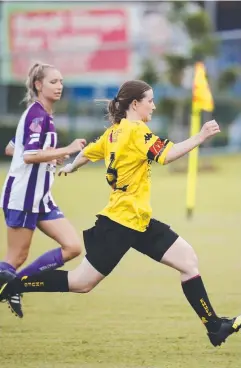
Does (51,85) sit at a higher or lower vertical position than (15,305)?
higher

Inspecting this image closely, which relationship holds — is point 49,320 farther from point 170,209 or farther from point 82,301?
point 170,209

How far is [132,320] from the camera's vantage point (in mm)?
8617

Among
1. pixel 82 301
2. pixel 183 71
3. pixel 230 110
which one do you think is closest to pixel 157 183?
pixel 183 71

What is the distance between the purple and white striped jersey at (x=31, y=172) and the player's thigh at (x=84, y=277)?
4.82 feet

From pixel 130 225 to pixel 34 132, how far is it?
1653 mm

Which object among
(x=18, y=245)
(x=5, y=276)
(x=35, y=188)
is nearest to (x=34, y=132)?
(x=35, y=188)

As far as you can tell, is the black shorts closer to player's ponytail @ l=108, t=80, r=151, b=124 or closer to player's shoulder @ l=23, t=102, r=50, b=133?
player's ponytail @ l=108, t=80, r=151, b=124

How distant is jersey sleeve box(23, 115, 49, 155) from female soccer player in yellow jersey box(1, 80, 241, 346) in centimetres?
120

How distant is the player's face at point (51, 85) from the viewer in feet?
28.4

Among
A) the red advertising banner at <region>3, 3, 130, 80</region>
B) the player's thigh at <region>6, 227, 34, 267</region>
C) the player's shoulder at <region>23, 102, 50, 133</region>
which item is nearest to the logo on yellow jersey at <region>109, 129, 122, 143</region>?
the player's shoulder at <region>23, 102, 50, 133</region>

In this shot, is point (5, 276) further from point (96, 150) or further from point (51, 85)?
point (51, 85)

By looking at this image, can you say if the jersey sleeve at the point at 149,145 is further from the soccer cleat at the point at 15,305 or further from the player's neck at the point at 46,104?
the soccer cleat at the point at 15,305

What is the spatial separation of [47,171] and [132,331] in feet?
4.86

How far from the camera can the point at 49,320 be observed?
8617 mm
